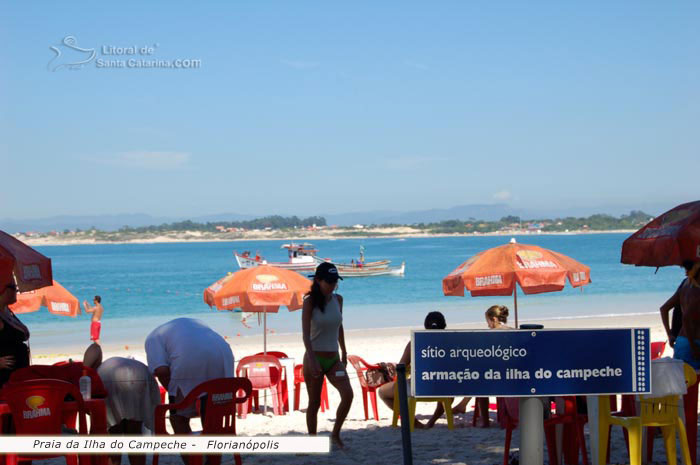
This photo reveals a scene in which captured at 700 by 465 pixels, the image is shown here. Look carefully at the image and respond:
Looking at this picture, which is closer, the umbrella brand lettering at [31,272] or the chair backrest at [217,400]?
the chair backrest at [217,400]

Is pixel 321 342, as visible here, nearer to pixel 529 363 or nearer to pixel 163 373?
pixel 163 373

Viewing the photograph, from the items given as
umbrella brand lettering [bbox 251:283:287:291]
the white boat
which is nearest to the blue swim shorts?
umbrella brand lettering [bbox 251:283:287:291]

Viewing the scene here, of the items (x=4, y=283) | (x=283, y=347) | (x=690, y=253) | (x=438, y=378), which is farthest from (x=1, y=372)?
(x=283, y=347)

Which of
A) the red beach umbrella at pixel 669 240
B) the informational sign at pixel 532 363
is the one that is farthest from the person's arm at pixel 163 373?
the red beach umbrella at pixel 669 240

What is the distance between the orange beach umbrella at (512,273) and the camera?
911 centimetres

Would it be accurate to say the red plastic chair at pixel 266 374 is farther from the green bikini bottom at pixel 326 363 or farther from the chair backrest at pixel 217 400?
the chair backrest at pixel 217 400

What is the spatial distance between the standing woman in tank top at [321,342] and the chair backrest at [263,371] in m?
2.27

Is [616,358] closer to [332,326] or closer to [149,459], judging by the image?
[332,326]

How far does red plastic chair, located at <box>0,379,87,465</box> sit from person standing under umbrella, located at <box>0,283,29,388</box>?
69 centimetres

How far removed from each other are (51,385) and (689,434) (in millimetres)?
4034

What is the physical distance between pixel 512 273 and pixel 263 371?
290 cm

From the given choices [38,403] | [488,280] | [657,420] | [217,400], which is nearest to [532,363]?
[657,420]

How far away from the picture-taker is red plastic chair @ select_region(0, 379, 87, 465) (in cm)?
468

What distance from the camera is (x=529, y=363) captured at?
3.11 metres
